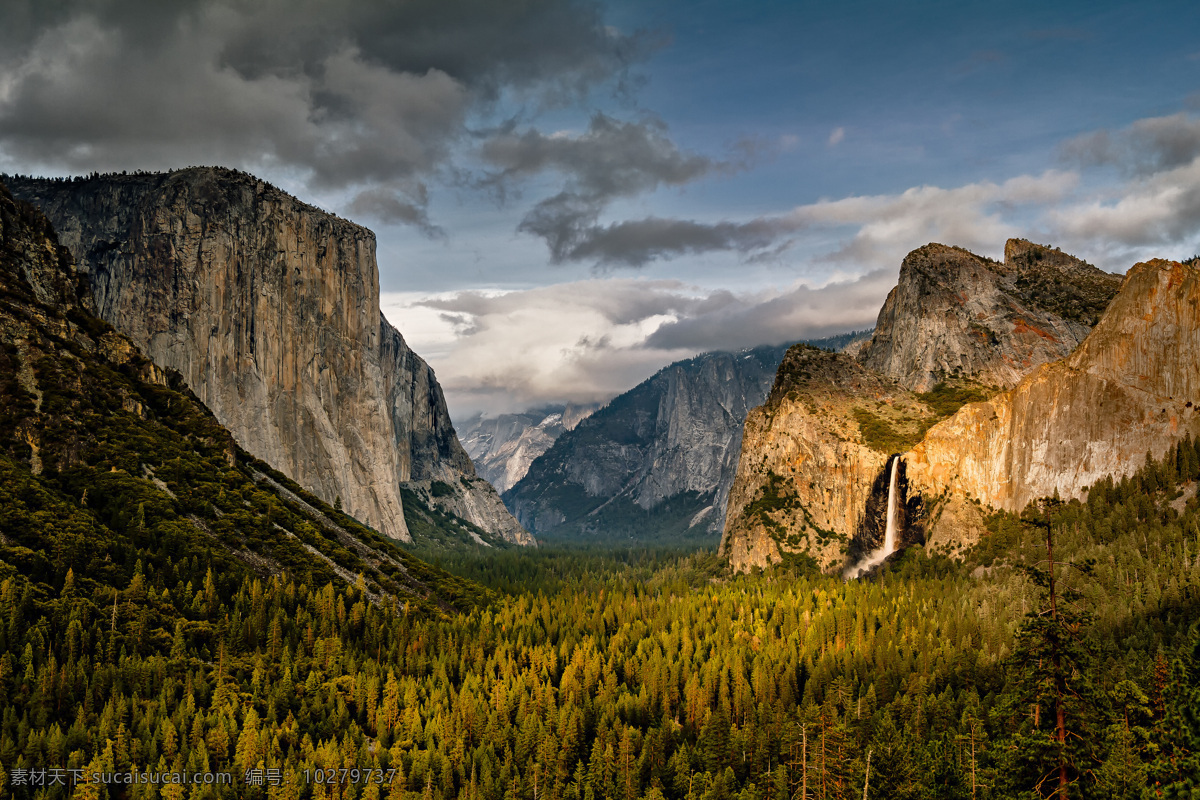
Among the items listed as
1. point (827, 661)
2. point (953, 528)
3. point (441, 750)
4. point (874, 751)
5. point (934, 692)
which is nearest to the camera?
point (874, 751)

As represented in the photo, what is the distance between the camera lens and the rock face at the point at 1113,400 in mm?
155750

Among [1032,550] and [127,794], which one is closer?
[127,794]

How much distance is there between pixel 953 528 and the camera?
192 meters

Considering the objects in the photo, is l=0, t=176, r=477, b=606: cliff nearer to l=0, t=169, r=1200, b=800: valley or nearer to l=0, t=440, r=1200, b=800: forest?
l=0, t=169, r=1200, b=800: valley

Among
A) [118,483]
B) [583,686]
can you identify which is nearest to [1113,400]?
[583,686]

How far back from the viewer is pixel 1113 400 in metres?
163

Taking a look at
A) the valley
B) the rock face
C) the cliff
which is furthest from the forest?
the rock face

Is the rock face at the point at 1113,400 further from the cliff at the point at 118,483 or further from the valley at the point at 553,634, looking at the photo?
the cliff at the point at 118,483

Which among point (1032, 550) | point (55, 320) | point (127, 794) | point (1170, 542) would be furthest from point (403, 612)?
point (1170, 542)

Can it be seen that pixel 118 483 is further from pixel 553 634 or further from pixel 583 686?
pixel 583 686

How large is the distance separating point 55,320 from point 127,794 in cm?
9450

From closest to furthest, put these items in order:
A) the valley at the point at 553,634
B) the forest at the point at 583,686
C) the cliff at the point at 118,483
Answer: the forest at the point at 583,686 → the valley at the point at 553,634 → the cliff at the point at 118,483

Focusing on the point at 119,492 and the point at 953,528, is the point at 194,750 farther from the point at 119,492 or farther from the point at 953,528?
the point at 953,528

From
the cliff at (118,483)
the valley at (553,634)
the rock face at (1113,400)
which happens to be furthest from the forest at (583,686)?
the rock face at (1113,400)
